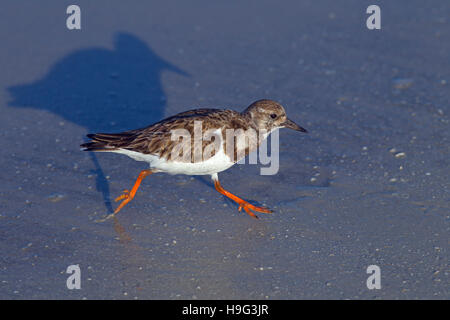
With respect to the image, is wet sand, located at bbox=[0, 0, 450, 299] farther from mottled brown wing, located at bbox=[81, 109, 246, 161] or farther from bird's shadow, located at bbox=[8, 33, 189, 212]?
mottled brown wing, located at bbox=[81, 109, 246, 161]

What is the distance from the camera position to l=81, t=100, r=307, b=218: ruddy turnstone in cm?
438

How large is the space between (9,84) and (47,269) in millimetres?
3128

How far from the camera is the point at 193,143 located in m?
4.39

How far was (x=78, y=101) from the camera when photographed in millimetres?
6281

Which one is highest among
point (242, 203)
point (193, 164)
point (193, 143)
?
point (193, 143)

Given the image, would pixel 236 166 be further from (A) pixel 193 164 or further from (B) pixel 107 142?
(B) pixel 107 142

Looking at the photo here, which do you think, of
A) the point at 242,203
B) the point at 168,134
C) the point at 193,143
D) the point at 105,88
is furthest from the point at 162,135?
the point at 105,88

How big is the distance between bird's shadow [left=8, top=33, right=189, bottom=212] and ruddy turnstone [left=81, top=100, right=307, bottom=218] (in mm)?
956

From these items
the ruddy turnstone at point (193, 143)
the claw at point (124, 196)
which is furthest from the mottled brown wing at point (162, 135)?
the claw at point (124, 196)

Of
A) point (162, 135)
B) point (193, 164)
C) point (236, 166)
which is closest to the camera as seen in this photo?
point (193, 164)

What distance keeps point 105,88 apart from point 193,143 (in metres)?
2.45

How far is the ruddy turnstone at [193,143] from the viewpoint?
14.4 feet

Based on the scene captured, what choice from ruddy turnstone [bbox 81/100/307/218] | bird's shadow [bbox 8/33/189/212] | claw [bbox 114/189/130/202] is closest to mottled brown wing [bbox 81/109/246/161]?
ruddy turnstone [bbox 81/100/307/218]

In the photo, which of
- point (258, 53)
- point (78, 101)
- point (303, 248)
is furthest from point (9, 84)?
point (303, 248)
